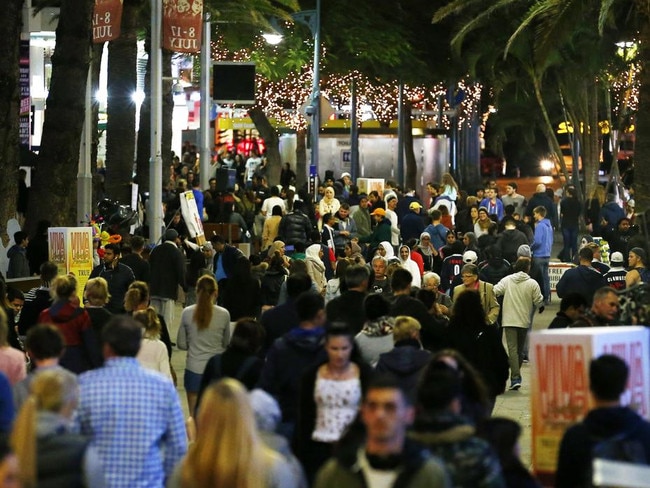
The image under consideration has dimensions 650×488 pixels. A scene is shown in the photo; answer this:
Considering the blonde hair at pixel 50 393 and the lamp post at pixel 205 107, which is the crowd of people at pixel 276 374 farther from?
the lamp post at pixel 205 107

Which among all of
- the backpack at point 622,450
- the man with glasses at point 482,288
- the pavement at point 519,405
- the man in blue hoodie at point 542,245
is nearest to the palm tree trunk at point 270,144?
the man in blue hoodie at point 542,245

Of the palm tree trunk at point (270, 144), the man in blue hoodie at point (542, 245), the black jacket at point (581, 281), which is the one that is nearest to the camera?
the black jacket at point (581, 281)

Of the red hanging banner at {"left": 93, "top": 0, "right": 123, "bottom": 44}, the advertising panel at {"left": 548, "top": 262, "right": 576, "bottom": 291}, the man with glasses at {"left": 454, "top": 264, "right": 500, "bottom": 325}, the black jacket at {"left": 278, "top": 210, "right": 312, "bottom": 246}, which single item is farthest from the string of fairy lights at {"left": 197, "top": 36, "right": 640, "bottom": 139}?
the man with glasses at {"left": 454, "top": 264, "right": 500, "bottom": 325}

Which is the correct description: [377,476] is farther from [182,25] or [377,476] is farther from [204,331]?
[182,25]

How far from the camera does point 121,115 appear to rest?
31.6 m

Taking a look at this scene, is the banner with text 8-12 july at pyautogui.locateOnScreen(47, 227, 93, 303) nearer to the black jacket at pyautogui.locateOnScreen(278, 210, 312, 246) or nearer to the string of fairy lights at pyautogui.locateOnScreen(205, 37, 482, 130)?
Result: the black jacket at pyautogui.locateOnScreen(278, 210, 312, 246)

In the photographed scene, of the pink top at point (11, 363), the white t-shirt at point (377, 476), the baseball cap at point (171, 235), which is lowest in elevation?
the white t-shirt at point (377, 476)

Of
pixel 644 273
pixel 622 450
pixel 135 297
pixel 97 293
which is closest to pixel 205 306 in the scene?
pixel 135 297

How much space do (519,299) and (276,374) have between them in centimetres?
736

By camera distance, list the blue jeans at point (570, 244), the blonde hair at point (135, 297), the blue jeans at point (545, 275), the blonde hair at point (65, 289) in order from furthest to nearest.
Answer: the blue jeans at point (570, 244) → the blue jeans at point (545, 275) → the blonde hair at point (135, 297) → the blonde hair at point (65, 289)

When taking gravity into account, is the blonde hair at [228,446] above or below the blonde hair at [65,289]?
below

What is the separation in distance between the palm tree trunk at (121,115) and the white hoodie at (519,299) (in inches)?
595

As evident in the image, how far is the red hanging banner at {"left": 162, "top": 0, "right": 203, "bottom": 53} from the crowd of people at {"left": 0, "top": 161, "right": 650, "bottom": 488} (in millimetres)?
5730

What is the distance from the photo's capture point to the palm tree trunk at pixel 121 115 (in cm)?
3130
